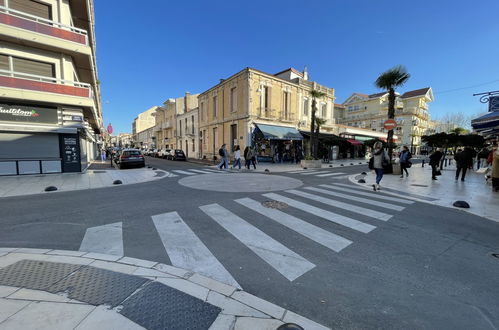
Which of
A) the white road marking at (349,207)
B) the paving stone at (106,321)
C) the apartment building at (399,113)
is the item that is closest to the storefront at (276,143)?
the white road marking at (349,207)

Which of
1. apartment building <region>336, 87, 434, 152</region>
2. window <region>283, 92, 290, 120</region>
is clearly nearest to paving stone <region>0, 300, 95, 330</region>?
window <region>283, 92, 290, 120</region>

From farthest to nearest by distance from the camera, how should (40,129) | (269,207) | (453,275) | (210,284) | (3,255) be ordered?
(40,129) → (269,207) → (3,255) → (453,275) → (210,284)

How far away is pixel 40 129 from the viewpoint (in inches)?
439

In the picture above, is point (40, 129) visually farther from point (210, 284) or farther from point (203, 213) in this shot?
point (210, 284)

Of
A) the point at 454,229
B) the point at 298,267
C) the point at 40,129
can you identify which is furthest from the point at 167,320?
the point at 40,129

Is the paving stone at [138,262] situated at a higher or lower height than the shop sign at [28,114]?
lower

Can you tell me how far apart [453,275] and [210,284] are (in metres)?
3.13

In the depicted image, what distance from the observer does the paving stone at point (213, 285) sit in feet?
7.74

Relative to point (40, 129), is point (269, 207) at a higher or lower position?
lower

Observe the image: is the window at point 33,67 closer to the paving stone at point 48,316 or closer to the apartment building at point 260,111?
the apartment building at point 260,111

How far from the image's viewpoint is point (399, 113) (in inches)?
1896

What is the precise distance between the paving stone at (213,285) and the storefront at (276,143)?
17.5 meters

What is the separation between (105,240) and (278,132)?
61.0 ft

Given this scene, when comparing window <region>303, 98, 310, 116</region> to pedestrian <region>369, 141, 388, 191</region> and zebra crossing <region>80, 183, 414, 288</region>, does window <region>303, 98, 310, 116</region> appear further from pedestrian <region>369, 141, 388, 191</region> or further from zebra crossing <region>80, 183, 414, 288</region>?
zebra crossing <region>80, 183, 414, 288</region>
